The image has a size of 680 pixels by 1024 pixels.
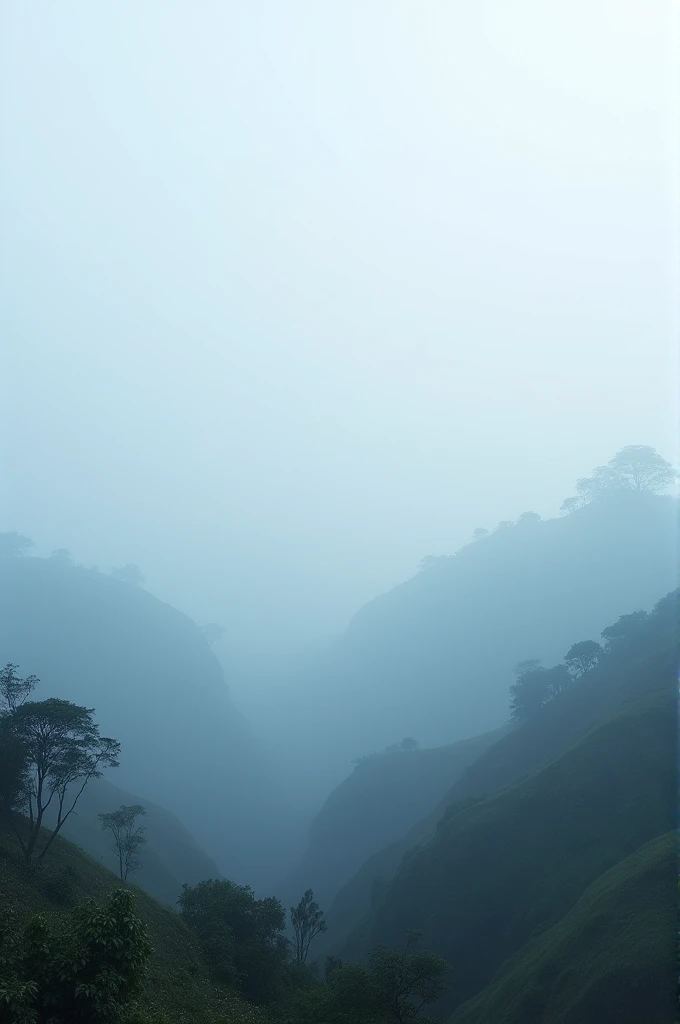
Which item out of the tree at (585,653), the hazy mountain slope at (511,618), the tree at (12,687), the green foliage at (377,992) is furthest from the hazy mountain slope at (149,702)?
the tree at (12,687)

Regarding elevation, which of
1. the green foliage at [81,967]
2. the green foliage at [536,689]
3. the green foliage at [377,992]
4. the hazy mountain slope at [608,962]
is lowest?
the green foliage at [377,992]

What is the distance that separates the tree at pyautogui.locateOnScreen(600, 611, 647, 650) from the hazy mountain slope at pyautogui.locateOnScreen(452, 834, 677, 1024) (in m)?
58.5

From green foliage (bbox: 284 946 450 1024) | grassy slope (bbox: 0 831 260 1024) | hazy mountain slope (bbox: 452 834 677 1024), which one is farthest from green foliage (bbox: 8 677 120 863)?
hazy mountain slope (bbox: 452 834 677 1024)

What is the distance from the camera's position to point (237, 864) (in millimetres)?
126812

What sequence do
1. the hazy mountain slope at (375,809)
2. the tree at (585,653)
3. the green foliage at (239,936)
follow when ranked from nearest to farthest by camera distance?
the green foliage at (239,936) → the tree at (585,653) → the hazy mountain slope at (375,809)

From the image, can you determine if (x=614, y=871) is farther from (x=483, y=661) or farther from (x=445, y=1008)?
(x=483, y=661)

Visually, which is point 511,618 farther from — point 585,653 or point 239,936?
point 239,936

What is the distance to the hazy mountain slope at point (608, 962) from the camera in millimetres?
27300

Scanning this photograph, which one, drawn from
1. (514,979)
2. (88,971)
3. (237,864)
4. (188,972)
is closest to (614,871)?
(514,979)

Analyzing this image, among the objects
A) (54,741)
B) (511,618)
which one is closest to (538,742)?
(54,741)

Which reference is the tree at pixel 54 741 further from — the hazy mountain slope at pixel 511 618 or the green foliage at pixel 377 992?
the hazy mountain slope at pixel 511 618

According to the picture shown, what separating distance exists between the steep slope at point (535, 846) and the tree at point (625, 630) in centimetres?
2571

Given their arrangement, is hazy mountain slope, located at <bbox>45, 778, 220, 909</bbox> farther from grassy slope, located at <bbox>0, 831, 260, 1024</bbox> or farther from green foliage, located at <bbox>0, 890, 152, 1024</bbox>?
green foliage, located at <bbox>0, 890, 152, 1024</bbox>

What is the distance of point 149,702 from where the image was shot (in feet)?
557
